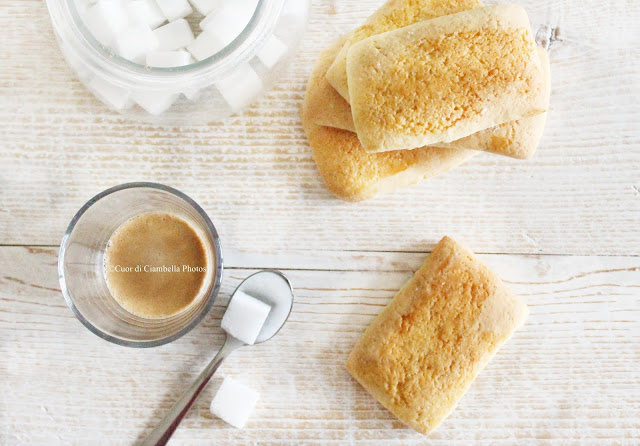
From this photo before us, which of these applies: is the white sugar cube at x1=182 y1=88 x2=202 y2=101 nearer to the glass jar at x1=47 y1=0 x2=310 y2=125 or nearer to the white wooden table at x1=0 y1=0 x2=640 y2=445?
the glass jar at x1=47 y1=0 x2=310 y2=125

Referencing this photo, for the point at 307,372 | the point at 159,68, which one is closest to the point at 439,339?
the point at 307,372

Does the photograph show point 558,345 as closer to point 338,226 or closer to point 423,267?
point 423,267

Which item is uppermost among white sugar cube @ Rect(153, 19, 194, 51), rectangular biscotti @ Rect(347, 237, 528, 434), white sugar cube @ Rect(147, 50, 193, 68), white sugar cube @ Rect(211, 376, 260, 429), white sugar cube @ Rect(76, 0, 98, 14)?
white sugar cube @ Rect(76, 0, 98, 14)

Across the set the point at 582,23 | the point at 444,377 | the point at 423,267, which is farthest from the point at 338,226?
the point at 582,23

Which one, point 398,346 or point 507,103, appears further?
point 398,346

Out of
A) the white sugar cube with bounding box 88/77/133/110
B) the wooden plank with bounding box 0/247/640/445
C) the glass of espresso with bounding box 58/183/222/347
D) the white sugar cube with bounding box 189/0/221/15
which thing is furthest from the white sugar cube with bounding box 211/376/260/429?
the white sugar cube with bounding box 189/0/221/15
